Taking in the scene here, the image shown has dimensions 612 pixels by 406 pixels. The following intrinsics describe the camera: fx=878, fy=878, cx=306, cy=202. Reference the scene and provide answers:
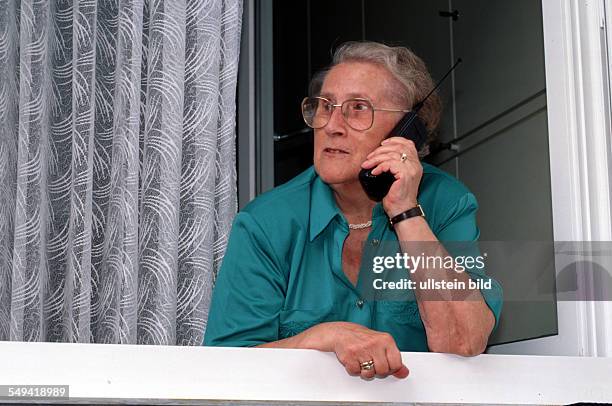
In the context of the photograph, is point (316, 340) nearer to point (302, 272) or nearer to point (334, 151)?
point (302, 272)

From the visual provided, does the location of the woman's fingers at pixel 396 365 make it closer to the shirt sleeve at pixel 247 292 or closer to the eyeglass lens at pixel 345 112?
the shirt sleeve at pixel 247 292

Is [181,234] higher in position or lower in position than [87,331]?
higher

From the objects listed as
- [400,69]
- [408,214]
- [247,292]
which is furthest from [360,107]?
[247,292]

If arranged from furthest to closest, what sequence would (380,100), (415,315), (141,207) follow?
1. (141,207)
2. (380,100)
3. (415,315)

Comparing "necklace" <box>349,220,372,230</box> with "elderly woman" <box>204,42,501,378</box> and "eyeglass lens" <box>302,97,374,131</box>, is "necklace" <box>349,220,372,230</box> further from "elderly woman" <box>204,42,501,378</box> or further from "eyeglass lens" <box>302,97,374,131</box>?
"eyeglass lens" <box>302,97,374,131</box>

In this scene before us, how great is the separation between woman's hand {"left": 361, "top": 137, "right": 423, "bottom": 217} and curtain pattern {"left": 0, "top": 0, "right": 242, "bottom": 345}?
0.49 m

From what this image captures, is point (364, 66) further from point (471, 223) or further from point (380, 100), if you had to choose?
point (471, 223)

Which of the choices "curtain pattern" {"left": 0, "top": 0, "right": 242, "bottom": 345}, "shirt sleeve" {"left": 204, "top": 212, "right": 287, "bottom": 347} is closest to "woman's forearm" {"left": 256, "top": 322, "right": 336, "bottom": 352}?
"shirt sleeve" {"left": 204, "top": 212, "right": 287, "bottom": 347}

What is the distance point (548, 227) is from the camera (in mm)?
1930

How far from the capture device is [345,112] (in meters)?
1.51

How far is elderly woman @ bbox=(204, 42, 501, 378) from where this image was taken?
A: 1354 millimetres

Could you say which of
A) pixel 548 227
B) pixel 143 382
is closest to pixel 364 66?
pixel 548 227

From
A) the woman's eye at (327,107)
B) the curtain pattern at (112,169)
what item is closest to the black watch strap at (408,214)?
the woman's eye at (327,107)

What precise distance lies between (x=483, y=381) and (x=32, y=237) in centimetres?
90
